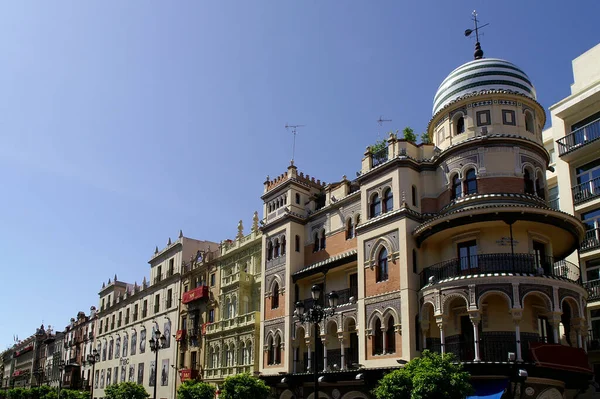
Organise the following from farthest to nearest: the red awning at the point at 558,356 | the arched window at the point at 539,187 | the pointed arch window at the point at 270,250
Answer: the pointed arch window at the point at 270,250, the arched window at the point at 539,187, the red awning at the point at 558,356

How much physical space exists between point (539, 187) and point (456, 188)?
387 cm

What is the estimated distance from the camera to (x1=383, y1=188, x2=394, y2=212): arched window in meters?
30.8

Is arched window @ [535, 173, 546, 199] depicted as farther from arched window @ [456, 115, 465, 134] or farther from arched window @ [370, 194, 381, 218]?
arched window @ [370, 194, 381, 218]

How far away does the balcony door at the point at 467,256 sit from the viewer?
27.3m

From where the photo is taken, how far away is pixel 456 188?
29547 mm

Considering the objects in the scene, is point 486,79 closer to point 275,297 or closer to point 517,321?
point 517,321

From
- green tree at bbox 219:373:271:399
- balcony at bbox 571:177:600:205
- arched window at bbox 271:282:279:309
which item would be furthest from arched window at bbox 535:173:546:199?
green tree at bbox 219:373:271:399

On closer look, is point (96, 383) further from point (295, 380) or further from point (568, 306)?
point (568, 306)

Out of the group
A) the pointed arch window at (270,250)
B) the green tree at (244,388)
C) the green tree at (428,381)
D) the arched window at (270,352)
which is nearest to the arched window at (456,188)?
the green tree at (428,381)

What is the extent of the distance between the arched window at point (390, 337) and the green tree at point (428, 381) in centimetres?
471

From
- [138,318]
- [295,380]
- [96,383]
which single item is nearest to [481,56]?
[295,380]

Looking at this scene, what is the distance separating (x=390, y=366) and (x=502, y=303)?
18.7 ft

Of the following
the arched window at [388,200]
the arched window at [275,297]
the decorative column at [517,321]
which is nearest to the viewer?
the decorative column at [517,321]

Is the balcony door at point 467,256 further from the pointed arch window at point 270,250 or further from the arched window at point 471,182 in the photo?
the pointed arch window at point 270,250
